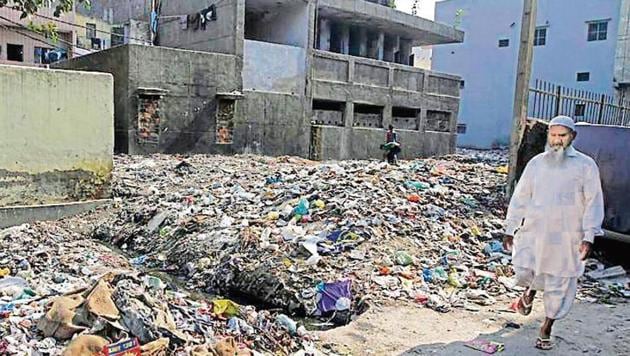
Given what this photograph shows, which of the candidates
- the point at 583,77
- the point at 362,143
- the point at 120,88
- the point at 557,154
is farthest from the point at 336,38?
the point at 557,154

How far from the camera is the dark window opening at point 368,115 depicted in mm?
16203

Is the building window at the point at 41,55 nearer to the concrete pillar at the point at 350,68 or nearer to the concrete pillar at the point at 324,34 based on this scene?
the concrete pillar at the point at 324,34

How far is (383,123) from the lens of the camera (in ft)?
55.2

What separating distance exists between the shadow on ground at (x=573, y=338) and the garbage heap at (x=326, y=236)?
2.23 ft

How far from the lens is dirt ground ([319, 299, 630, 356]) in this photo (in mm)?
3645

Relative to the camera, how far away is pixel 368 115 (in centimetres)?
1647

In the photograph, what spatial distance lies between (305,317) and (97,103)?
15.2 feet

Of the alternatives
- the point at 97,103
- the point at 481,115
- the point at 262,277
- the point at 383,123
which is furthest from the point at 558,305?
the point at 481,115

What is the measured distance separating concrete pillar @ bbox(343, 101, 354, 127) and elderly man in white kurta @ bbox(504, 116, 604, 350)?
A: 12163mm

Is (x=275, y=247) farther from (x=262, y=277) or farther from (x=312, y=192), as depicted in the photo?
(x=312, y=192)

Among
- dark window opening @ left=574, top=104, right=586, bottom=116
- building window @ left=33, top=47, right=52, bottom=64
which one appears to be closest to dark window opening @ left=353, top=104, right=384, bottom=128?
dark window opening @ left=574, top=104, right=586, bottom=116

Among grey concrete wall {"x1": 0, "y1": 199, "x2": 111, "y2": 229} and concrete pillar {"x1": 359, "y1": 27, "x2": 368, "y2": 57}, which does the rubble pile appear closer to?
grey concrete wall {"x1": 0, "y1": 199, "x2": 111, "y2": 229}

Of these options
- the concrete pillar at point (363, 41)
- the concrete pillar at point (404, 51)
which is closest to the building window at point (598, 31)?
the concrete pillar at point (404, 51)

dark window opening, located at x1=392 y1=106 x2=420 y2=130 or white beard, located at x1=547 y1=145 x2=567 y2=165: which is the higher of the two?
dark window opening, located at x1=392 y1=106 x2=420 y2=130
